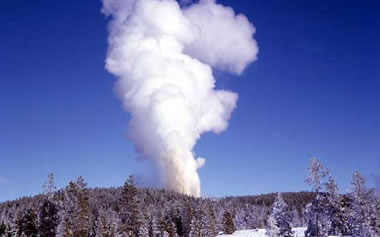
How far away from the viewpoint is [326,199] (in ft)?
210

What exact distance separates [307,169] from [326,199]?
616 centimetres

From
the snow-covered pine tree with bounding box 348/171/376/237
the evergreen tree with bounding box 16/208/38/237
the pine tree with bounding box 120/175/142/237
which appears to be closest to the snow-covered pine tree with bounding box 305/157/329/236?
the snow-covered pine tree with bounding box 348/171/376/237

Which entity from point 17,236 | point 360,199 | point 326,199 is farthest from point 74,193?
point 360,199

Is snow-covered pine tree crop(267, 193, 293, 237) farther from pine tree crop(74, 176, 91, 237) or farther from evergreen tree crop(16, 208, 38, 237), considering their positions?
evergreen tree crop(16, 208, 38, 237)

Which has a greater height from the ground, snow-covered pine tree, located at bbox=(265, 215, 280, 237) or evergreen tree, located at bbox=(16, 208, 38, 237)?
evergreen tree, located at bbox=(16, 208, 38, 237)

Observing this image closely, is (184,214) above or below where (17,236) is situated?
above

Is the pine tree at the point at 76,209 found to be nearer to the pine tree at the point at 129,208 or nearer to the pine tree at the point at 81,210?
the pine tree at the point at 81,210

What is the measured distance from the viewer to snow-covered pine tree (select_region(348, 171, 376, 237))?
64500mm

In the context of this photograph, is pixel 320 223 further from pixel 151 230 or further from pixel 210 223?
pixel 151 230

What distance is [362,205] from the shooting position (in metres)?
66.2

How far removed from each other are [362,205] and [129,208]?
123ft

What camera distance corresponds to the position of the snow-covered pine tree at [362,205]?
64.5m

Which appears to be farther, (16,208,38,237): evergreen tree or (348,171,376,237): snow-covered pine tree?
(16,208,38,237): evergreen tree

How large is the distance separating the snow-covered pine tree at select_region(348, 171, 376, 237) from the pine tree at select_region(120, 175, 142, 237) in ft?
115
